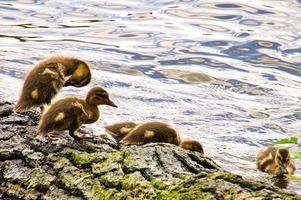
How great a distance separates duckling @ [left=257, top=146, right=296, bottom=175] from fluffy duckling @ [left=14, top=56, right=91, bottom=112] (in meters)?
1.74

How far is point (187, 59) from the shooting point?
10422 mm

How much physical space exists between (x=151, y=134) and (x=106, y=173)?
156cm

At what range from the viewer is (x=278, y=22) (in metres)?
12.0

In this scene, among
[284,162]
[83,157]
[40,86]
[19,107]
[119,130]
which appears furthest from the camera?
[284,162]

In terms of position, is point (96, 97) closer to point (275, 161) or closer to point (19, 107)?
point (19, 107)

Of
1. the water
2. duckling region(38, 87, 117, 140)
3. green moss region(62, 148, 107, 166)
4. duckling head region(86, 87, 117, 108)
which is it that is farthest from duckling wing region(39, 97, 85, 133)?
the water

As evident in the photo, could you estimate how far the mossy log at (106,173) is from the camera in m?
3.60

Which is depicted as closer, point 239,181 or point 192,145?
point 239,181

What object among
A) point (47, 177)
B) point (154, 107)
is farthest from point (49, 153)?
point (154, 107)

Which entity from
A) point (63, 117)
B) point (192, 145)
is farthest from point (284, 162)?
point (63, 117)

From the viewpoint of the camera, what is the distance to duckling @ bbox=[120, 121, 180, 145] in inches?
212

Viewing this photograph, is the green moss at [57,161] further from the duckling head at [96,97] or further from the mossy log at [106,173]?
the duckling head at [96,97]

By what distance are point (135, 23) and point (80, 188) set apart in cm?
820

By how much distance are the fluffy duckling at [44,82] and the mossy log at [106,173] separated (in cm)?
60
